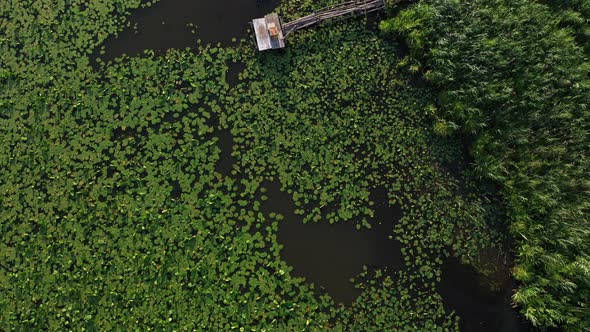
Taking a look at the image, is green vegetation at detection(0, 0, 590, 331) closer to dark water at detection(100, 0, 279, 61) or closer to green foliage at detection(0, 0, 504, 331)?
green foliage at detection(0, 0, 504, 331)

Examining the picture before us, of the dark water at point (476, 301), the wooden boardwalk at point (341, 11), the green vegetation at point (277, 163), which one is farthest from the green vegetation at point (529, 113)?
the wooden boardwalk at point (341, 11)

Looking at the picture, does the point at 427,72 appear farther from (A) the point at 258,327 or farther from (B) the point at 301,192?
(A) the point at 258,327

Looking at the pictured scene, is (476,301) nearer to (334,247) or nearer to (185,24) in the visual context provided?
(334,247)

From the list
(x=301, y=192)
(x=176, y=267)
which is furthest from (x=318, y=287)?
(x=176, y=267)

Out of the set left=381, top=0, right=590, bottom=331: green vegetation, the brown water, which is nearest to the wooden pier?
left=381, top=0, right=590, bottom=331: green vegetation

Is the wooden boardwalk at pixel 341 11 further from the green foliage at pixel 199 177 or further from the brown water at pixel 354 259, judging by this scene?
the brown water at pixel 354 259

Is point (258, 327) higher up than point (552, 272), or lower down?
higher up

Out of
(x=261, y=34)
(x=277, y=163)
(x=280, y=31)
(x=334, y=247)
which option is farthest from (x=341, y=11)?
(x=334, y=247)
